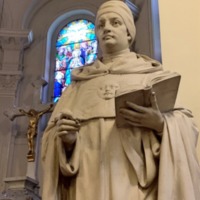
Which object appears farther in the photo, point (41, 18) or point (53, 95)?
point (41, 18)

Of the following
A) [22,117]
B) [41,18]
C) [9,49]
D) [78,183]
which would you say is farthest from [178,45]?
[41,18]

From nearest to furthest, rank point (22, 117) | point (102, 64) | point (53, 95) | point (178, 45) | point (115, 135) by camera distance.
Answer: point (115, 135)
point (102, 64)
point (178, 45)
point (22, 117)
point (53, 95)

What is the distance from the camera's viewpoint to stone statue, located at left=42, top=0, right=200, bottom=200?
1.77 metres

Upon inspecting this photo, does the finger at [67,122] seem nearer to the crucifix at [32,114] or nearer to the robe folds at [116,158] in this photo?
the robe folds at [116,158]

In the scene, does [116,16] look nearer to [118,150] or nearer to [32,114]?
[118,150]

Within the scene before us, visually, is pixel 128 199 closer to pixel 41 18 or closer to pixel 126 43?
pixel 126 43

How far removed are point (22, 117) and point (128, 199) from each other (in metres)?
6.36

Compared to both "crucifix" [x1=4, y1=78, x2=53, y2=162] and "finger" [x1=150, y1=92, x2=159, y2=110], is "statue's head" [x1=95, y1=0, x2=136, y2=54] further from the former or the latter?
"crucifix" [x1=4, y1=78, x2=53, y2=162]

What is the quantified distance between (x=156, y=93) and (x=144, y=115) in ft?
0.34

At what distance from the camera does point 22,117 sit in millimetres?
7934

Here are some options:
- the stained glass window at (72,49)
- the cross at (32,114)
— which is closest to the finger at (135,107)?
the cross at (32,114)

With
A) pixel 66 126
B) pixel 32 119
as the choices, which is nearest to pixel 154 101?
pixel 66 126

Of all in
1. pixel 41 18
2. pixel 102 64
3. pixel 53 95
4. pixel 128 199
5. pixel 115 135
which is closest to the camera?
pixel 128 199

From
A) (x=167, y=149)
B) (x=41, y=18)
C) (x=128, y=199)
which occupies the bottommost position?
(x=128, y=199)
